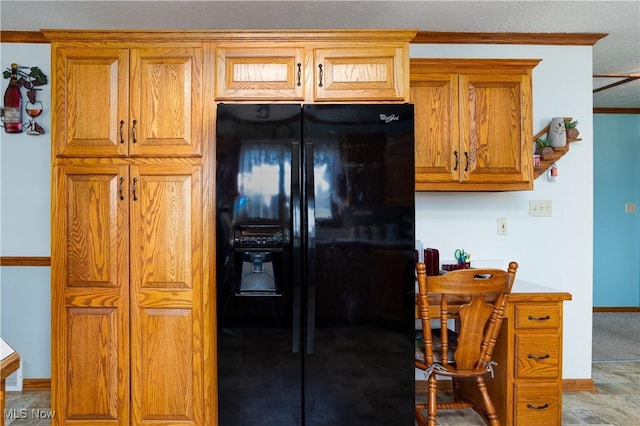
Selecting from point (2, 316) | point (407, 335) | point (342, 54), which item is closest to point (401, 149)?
point (342, 54)

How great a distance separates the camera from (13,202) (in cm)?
264

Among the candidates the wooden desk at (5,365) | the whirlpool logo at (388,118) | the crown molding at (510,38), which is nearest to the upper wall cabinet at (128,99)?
the whirlpool logo at (388,118)

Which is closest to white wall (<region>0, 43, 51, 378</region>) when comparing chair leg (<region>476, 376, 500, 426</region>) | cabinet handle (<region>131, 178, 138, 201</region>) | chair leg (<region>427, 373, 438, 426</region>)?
cabinet handle (<region>131, 178, 138, 201</region>)

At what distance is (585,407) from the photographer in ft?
8.16

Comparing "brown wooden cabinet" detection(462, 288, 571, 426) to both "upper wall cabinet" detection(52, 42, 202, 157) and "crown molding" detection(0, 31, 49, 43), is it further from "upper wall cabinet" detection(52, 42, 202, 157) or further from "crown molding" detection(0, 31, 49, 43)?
"crown molding" detection(0, 31, 49, 43)

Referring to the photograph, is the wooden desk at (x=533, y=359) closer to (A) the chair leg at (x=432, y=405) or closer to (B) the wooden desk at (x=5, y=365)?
(A) the chair leg at (x=432, y=405)

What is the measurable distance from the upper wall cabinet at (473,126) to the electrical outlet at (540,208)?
1.48 feet

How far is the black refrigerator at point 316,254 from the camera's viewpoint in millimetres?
1847

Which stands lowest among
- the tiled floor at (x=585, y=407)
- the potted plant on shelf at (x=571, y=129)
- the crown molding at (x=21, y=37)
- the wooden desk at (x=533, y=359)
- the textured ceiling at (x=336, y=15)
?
the tiled floor at (x=585, y=407)

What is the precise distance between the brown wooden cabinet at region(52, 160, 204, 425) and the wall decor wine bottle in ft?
3.26

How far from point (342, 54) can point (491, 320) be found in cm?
155

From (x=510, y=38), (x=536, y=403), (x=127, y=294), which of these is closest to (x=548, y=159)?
(x=510, y=38)

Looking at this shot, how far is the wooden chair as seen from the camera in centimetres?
182

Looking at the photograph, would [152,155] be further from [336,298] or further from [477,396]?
[477,396]
